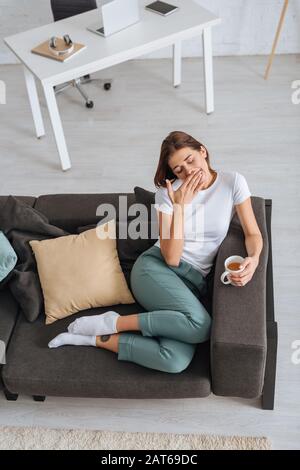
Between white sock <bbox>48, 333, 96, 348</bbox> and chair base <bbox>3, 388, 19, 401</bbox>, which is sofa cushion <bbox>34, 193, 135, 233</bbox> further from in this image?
chair base <bbox>3, 388, 19, 401</bbox>

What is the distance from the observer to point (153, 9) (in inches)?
153

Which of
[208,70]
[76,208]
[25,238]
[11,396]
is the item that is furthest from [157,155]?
[11,396]

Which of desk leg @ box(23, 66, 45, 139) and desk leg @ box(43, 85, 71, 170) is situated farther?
desk leg @ box(23, 66, 45, 139)

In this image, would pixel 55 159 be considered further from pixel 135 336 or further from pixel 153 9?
pixel 135 336

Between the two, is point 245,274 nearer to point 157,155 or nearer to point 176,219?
point 176,219

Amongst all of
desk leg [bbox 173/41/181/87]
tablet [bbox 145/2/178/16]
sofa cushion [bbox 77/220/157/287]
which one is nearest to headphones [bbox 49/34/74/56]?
tablet [bbox 145/2/178/16]

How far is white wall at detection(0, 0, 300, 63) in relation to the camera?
14.4ft

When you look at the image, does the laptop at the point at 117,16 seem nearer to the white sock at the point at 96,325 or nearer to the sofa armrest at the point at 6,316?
the sofa armrest at the point at 6,316

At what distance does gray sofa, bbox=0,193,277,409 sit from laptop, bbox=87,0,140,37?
177cm

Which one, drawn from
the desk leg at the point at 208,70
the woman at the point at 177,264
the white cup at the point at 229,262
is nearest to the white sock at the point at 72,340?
the woman at the point at 177,264

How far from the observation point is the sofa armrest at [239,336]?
212cm

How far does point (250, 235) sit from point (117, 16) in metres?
1.94

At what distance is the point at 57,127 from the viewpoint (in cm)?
361

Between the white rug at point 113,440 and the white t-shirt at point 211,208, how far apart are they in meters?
0.81
